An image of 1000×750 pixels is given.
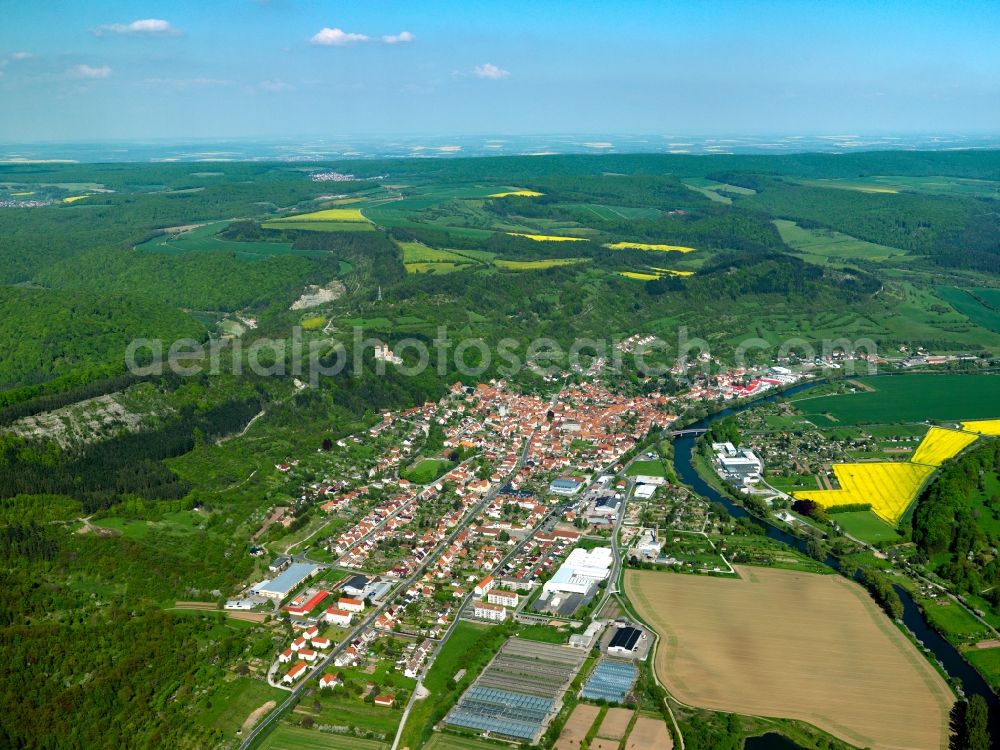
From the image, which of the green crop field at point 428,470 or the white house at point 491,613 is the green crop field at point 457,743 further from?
the green crop field at point 428,470

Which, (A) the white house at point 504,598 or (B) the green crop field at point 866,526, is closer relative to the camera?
(A) the white house at point 504,598

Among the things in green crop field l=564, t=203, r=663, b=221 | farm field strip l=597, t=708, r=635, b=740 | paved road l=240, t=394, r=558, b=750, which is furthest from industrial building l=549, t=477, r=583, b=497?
green crop field l=564, t=203, r=663, b=221

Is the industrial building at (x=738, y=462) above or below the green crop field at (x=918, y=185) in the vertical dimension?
below

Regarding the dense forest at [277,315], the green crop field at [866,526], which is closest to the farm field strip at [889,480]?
the green crop field at [866,526]

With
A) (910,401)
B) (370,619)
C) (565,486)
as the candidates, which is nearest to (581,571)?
(370,619)

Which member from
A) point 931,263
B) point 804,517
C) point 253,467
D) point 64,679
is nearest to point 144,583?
point 64,679

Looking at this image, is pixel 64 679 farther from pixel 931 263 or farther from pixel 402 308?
pixel 931 263

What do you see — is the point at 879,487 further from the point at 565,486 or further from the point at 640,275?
the point at 640,275
